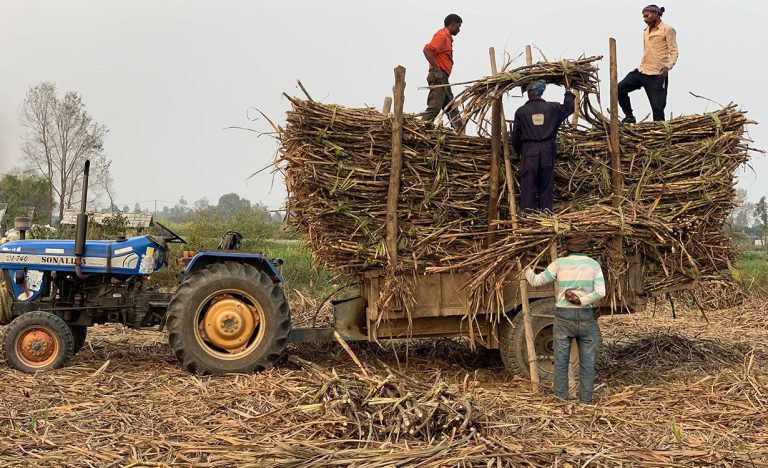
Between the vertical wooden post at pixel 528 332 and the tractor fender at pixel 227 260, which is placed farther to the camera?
Result: the tractor fender at pixel 227 260

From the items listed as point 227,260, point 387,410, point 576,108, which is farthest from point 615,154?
point 227,260

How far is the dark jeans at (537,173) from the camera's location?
635cm

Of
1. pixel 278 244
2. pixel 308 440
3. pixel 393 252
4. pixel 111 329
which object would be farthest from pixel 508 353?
pixel 278 244

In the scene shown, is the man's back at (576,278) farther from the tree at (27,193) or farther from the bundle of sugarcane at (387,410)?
the tree at (27,193)

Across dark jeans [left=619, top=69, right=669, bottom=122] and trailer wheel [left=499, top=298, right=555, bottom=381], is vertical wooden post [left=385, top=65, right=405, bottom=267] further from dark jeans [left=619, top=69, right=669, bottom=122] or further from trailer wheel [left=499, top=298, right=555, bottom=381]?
dark jeans [left=619, top=69, right=669, bottom=122]

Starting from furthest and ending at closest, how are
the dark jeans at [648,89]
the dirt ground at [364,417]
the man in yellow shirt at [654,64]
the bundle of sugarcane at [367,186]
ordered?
the man in yellow shirt at [654,64]
the dark jeans at [648,89]
the bundle of sugarcane at [367,186]
the dirt ground at [364,417]

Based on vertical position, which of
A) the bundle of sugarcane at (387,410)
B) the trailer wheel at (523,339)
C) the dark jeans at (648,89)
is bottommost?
the bundle of sugarcane at (387,410)

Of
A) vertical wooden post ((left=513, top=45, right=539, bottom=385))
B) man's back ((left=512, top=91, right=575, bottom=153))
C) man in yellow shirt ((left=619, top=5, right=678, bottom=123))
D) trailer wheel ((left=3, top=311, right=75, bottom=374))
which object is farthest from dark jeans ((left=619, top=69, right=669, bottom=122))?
trailer wheel ((left=3, top=311, right=75, bottom=374))

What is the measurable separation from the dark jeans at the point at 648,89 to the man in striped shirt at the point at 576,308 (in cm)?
248

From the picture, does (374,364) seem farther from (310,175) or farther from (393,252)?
(310,175)

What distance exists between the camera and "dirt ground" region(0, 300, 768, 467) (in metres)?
4.09

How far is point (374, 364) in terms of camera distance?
7.22m

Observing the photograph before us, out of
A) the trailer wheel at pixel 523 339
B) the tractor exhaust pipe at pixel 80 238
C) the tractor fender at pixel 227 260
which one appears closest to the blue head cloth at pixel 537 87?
the trailer wheel at pixel 523 339

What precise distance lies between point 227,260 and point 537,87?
338 cm
